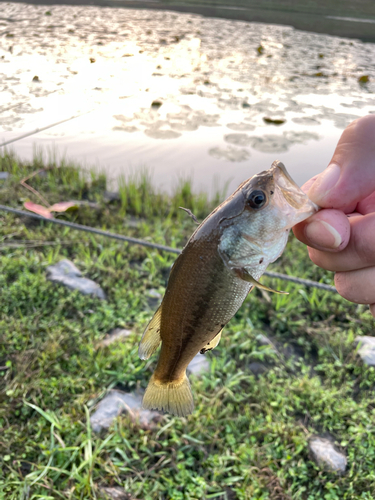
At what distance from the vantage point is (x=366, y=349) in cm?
300

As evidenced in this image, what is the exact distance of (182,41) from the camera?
12.0 metres

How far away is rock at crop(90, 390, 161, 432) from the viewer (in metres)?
2.46

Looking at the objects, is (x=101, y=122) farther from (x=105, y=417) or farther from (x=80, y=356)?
(x=105, y=417)

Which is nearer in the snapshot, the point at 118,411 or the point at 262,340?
the point at 118,411

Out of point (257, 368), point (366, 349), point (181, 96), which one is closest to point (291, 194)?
point (257, 368)

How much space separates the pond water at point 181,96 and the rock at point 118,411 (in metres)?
3.40

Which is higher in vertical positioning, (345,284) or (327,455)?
(345,284)

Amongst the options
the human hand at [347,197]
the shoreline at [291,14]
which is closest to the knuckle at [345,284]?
the human hand at [347,197]

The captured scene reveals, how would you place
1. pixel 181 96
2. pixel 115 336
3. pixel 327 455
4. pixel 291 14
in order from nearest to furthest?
pixel 327 455, pixel 115 336, pixel 181 96, pixel 291 14

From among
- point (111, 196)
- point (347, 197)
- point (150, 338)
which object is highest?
point (347, 197)

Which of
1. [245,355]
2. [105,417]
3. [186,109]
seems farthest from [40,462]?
[186,109]

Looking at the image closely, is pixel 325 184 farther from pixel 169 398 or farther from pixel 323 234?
pixel 169 398

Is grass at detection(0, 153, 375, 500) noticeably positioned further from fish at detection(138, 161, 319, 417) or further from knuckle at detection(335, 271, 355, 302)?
fish at detection(138, 161, 319, 417)

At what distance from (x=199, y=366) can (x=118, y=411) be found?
717mm
